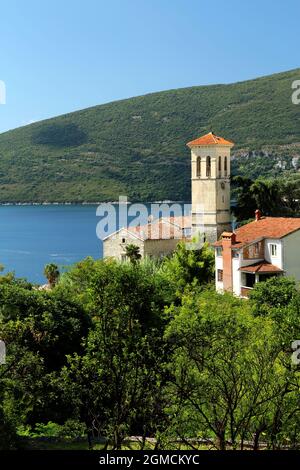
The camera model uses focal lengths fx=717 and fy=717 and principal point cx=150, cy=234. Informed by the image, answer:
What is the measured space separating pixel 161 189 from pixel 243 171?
133ft

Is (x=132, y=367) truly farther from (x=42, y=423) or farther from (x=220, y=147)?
(x=220, y=147)

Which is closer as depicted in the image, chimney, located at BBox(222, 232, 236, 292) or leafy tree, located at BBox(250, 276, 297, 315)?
leafy tree, located at BBox(250, 276, 297, 315)

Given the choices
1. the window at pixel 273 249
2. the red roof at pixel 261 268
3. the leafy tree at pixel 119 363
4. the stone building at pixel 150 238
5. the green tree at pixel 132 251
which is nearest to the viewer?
the leafy tree at pixel 119 363

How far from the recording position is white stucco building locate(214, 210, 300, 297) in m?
42.8

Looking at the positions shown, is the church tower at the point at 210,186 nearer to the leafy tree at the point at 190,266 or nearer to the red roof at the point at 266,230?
the leafy tree at the point at 190,266

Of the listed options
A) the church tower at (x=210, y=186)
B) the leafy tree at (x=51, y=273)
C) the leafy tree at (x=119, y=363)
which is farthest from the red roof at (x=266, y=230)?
the leafy tree at (x=119, y=363)

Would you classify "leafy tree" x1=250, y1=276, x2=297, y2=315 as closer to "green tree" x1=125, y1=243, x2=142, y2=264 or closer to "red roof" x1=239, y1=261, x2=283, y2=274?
"red roof" x1=239, y1=261, x2=283, y2=274

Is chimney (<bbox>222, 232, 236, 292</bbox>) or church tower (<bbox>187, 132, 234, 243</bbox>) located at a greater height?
church tower (<bbox>187, 132, 234, 243</bbox>)

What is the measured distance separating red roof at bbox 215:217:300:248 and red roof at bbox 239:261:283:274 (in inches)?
56.5

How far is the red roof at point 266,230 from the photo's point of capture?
43438 millimetres

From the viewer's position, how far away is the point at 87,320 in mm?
27953

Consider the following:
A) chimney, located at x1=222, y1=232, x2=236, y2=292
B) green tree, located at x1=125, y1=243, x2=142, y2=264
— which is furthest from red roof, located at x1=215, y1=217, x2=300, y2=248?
green tree, located at x1=125, y1=243, x2=142, y2=264

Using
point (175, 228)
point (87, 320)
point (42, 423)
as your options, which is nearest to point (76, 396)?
point (42, 423)

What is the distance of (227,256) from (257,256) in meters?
1.86
